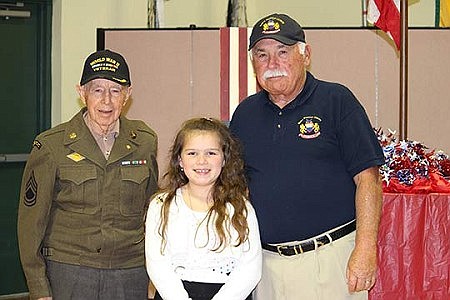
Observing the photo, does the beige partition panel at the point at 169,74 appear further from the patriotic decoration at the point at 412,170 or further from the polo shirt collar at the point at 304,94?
the polo shirt collar at the point at 304,94

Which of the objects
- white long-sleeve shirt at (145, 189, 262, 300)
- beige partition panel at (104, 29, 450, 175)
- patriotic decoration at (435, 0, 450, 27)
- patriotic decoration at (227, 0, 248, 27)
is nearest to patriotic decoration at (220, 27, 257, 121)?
beige partition panel at (104, 29, 450, 175)

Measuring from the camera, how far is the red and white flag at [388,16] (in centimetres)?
471

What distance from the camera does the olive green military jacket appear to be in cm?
303

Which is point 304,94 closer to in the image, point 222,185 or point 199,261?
point 222,185

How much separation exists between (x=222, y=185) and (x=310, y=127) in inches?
14.3

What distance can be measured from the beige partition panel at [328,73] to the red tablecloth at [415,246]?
2.05 meters

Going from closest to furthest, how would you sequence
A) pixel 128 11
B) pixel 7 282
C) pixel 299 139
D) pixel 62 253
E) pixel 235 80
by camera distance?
pixel 299 139 → pixel 62 253 → pixel 235 80 → pixel 7 282 → pixel 128 11

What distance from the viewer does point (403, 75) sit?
4504mm

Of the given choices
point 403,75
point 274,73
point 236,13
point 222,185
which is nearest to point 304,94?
point 274,73

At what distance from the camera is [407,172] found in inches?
149

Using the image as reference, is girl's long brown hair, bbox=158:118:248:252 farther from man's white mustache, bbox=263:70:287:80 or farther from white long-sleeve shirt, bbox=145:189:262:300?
man's white mustache, bbox=263:70:287:80

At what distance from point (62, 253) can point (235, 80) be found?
2821mm

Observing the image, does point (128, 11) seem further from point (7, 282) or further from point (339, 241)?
point (339, 241)

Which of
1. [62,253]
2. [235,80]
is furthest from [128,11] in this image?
[62,253]
